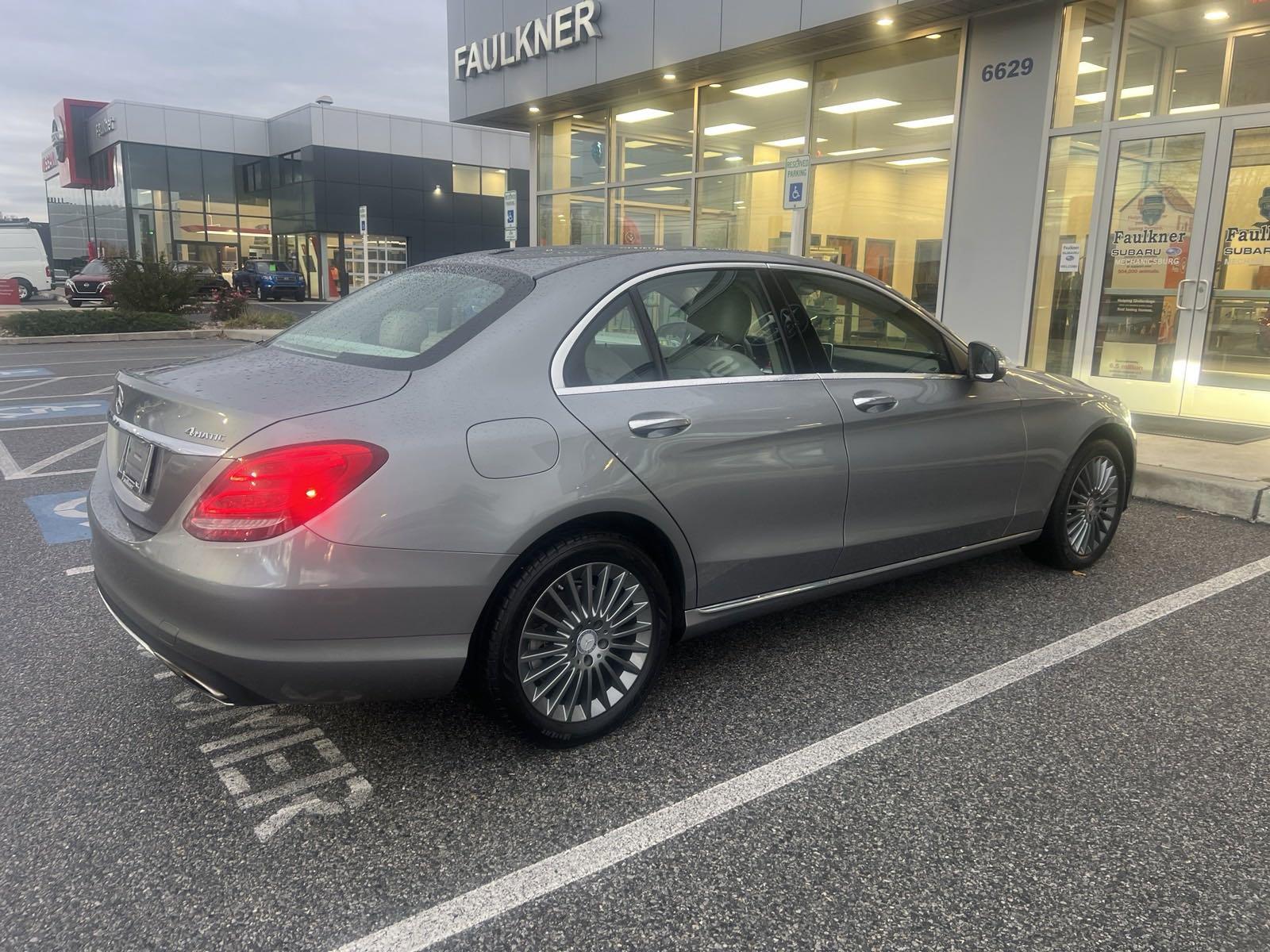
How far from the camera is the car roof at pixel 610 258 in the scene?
11.0ft

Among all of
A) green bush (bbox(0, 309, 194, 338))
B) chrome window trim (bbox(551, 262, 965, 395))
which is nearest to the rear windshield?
chrome window trim (bbox(551, 262, 965, 395))

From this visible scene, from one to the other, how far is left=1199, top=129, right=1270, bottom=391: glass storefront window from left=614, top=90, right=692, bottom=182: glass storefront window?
703 centimetres

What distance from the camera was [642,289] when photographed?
3.28 m

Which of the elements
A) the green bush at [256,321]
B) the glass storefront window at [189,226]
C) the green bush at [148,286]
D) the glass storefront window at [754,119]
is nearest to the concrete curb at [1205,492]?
the glass storefront window at [754,119]

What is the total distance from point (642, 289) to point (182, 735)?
Result: 2.15 metres

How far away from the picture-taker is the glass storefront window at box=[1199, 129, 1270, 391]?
8.21 metres

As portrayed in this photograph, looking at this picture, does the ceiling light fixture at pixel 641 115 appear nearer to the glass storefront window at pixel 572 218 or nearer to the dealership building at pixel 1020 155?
the dealership building at pixel 1020 155

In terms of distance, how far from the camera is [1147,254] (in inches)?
347

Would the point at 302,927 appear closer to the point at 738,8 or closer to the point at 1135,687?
the point at 1135,687

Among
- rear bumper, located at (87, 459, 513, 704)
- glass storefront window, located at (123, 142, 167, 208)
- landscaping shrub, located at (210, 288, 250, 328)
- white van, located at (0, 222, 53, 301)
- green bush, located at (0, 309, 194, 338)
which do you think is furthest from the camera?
glass storefront window, located at (123, 142, 167, 208)

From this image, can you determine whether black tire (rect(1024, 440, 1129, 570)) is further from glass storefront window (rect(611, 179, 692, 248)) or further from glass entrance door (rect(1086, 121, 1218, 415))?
glass storefront window (rect(611, 179, 692, 248))

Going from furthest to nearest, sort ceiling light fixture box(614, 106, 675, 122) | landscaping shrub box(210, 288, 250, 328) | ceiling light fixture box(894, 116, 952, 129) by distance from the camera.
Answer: landscaping shrub box(210, 288, 250, 328) → ceiling light fixture box(614, 106, 675, 122) → ceiling light fixture box(894, 116, 952, 129)

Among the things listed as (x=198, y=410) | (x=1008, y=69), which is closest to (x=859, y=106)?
(x=1008, y=69)

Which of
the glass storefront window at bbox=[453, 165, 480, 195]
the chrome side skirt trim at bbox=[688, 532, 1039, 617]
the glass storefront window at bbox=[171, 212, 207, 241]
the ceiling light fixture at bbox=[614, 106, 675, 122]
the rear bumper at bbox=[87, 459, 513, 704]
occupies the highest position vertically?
the glass storefront window at bbox=[453, 165, 480, 195]
